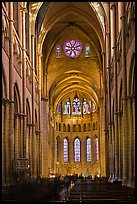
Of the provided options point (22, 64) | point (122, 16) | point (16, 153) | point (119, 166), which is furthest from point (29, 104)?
point (122, 16)

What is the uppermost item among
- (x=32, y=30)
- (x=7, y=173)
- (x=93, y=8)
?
(x=93, y=8)

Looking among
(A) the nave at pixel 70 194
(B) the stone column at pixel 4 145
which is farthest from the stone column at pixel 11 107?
(A) the nave at pixel 70 194

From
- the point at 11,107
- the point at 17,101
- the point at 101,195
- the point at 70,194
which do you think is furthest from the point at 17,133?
the point at 101,195

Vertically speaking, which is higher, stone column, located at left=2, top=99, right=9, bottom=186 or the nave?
stone column, located at left=2, top=99, right=9, bottom=186

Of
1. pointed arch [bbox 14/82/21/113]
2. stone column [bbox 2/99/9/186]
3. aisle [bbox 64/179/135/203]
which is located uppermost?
pointed arch [bbox 14/82/21/113]

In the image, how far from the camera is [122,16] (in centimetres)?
2522

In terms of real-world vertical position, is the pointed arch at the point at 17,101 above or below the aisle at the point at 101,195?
above

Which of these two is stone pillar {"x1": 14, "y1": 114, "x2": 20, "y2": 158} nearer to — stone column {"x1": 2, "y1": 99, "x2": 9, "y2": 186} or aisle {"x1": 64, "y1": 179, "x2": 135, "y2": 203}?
stone column {"x1": 2, "y1": 99, "x2": 9, "y2": 186}

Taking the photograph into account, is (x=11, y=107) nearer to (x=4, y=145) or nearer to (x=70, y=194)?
(x=4, y=145)

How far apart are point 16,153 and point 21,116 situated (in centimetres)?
301

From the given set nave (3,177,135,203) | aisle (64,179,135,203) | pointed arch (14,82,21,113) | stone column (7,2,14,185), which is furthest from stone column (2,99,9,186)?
aisle (64,179,135,203)

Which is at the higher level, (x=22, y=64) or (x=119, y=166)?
(x=22, y=64)

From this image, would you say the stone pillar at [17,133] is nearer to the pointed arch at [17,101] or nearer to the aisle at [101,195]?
the pointed arch at [17,101]

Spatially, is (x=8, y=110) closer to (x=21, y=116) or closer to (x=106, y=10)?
(x=21, y=116)
